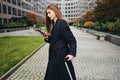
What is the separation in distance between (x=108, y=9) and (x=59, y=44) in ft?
122

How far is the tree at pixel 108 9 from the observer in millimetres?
37416

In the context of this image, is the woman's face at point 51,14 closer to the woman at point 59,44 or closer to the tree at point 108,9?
the woman at point 59,44

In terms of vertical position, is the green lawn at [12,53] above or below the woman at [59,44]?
below

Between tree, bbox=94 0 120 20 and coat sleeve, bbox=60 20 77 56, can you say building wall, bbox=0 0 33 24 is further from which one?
coat sleeve, bbox=60 20 77 56

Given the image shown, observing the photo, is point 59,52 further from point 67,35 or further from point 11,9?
point 11,9

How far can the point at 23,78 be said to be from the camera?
7527mm

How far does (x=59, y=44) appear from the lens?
13.8 ft

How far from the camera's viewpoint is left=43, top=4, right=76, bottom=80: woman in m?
4.12

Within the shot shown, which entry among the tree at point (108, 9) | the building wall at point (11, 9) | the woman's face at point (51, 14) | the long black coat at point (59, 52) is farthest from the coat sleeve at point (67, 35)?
the building wall at point (11, 9)

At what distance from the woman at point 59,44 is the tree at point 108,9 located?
34087mm

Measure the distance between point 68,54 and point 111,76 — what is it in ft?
13.8

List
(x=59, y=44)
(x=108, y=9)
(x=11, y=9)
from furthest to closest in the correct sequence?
(x=11, y=9) < (x=108, y=9) < (x=59, y=44)

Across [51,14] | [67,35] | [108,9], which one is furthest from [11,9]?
[67,35]

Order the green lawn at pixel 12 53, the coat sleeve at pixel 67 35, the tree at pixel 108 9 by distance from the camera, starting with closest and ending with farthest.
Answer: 1. the coat sleeve at pixel 67 35
2. the green lawn at pixel 12 53
3. the tree at pixel 108 9
